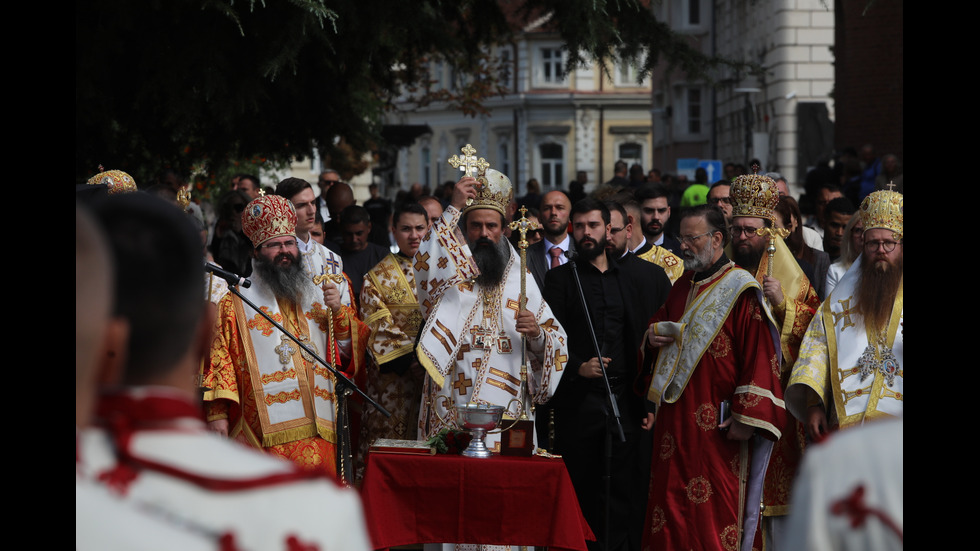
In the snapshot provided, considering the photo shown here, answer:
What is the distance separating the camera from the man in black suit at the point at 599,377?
6910 mm

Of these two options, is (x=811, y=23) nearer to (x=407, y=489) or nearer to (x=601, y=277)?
(x=601, y=277)

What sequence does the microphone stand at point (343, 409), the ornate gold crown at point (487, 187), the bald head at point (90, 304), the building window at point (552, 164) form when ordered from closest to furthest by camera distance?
the bald head at point (90, 304) < the microphone stand at point (343, 409) < the ornate gold crown at point (487, 187) < the building window at point (552, 164)

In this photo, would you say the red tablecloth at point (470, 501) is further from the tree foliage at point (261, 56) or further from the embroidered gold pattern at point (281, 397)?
the tree foliage at point (261, 56)

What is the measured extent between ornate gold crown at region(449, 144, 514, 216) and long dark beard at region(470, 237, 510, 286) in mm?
199

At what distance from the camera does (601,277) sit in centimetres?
716

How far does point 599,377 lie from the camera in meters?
6.85

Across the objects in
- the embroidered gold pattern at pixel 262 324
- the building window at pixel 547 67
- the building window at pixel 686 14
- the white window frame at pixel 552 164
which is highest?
the building window at pixel 547 67

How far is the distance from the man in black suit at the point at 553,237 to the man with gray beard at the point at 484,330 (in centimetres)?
144

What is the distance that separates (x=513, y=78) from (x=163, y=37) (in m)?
51.4

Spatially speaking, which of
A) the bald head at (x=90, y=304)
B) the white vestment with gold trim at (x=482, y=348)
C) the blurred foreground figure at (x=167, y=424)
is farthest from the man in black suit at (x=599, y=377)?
the bald head at (x=90, y=304)

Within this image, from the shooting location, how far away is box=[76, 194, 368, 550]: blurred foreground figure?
1591 millimetres

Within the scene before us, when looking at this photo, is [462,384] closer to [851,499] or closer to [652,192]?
[652,192]

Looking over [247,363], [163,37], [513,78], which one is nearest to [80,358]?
[247,363]

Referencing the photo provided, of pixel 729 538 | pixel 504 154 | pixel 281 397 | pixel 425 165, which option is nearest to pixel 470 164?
pixel 281 397
